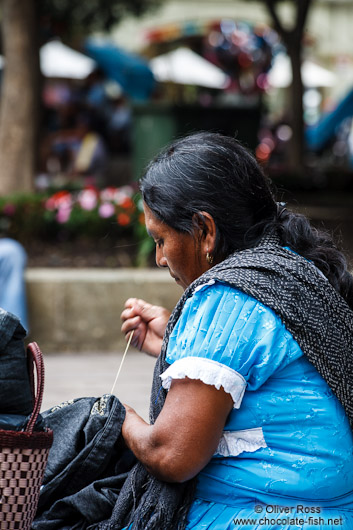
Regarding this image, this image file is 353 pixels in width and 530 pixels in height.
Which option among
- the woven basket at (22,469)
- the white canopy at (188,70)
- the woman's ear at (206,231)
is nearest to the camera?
the woven basket at (22,469)

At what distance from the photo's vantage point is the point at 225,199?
2021mm

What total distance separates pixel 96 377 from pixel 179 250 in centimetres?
323

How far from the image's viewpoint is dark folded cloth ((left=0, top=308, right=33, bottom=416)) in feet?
6.35

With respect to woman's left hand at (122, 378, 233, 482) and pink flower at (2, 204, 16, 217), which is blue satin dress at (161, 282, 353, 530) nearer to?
woman's left hand at (122, 378, 233, 482)

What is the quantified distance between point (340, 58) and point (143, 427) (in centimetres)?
2441

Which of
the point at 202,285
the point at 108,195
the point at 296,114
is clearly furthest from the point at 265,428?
the point at 296,114

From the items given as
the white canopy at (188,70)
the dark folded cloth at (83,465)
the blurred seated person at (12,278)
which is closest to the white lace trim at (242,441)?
the dark folded cloth at (83,465)

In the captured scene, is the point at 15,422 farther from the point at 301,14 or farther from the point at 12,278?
the point at 301,14

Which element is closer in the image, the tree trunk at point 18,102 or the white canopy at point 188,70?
the tree trunk at point 18,102

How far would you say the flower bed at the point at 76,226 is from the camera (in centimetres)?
665

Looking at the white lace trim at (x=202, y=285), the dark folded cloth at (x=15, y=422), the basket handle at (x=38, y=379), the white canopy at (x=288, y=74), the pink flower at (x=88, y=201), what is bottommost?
the white canopy at (x=288, y=74)

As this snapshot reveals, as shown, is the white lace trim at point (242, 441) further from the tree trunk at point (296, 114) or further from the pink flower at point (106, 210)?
the tree trunk at point (296, 114)

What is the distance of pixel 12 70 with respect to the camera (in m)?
7.72

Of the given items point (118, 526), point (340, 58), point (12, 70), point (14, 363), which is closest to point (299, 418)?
point (118, 526)
